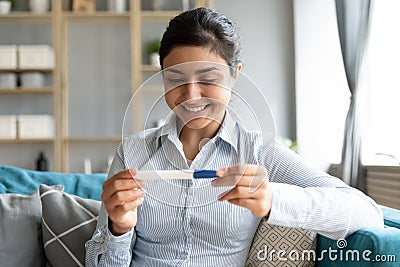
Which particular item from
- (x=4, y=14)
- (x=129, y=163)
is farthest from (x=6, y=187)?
(x=4, y=14)

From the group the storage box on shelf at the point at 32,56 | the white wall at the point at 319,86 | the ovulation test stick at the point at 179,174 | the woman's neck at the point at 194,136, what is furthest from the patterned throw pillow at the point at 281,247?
the storage box on shelf at the point at 32,56

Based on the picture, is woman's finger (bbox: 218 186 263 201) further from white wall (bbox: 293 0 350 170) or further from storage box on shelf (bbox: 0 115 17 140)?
storage box on shelf (bbox: 0 115 17 140)

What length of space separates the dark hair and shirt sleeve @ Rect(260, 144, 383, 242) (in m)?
0.21

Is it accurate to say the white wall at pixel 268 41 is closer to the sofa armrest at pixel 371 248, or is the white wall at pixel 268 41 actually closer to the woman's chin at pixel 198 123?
the sofa armrest at pixel 371 248

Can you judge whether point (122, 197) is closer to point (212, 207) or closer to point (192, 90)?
point (192, 90)

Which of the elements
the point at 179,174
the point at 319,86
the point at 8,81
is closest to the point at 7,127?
the point at 8,81

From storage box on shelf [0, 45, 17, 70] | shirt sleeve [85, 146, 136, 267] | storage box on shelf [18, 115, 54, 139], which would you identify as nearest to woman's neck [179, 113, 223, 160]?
shirt sleeve [85, 146, 136, 267]

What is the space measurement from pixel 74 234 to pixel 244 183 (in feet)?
3.45

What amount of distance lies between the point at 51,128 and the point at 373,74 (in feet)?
8.40

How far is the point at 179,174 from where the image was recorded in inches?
45.6

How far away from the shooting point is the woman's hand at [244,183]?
45.4 inches

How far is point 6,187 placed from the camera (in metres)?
2.30

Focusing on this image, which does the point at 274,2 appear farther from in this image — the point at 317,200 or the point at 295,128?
the point at 317,200

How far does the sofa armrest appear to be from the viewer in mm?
1404
